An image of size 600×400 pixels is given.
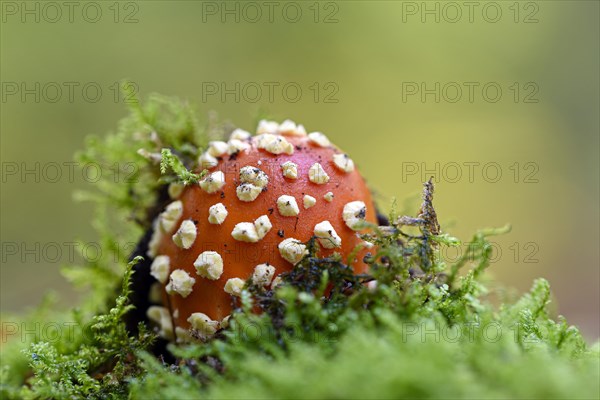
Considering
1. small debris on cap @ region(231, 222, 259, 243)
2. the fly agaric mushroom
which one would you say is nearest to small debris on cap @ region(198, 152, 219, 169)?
the fly agaric mushroom

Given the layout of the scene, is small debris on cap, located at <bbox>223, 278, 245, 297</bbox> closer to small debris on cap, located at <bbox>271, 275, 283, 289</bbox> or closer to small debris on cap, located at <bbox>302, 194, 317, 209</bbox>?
small debris on cap, located at <bbox>271, 275, 283, 289</bbox>

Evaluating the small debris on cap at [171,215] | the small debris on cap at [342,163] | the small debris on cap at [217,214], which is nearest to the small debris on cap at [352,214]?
the small debris on cap at [342,163]

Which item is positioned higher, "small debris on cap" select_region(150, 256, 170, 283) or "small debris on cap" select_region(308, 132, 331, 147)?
"small debris on cap" select_region(308, 132, 331, 147)

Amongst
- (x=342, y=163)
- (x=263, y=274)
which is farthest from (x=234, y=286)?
(x=342, y=163)

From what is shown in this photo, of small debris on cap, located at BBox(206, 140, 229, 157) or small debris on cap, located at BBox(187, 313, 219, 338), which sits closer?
small debris on cap, located at BBox(187, 313, 219, 338)

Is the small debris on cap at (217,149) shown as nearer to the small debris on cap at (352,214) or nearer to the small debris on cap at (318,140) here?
the small debris on cap at (318,140)

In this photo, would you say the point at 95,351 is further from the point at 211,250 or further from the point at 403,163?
the point at 403,163

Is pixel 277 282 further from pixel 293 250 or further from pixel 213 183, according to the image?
pixel 213 183

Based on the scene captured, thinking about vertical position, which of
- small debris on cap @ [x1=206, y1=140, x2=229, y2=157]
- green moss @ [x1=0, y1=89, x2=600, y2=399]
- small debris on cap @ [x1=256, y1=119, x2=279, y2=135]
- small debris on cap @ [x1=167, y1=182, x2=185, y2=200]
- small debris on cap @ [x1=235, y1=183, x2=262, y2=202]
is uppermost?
small debris on cap @ [x1=256, y1=119, x2=279, y2=135]
